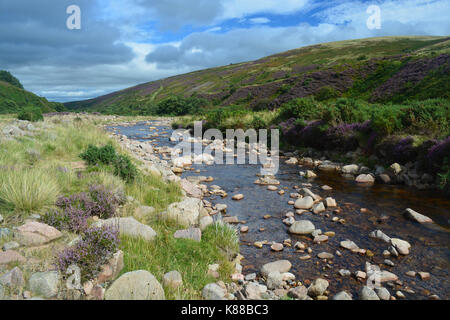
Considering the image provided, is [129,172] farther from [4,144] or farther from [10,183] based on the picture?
[4,144]

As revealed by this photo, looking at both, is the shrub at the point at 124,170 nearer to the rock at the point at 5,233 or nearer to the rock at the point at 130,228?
the rock at the point at 130,228

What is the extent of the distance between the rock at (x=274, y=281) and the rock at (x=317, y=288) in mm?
521

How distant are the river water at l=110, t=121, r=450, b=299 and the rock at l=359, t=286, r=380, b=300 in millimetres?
131

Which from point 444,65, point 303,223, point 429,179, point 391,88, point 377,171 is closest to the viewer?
point 303,223

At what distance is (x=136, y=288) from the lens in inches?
141

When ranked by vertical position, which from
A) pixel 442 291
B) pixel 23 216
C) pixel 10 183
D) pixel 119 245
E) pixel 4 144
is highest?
pixel 4 144

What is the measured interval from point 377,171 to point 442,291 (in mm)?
8479

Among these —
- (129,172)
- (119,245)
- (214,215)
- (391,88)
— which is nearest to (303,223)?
(214,215)

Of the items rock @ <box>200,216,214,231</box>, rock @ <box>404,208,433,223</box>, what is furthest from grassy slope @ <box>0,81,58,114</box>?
rock @ <box>404,208,433,223</box>

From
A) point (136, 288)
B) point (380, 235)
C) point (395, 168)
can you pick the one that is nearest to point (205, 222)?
point (136, 288)

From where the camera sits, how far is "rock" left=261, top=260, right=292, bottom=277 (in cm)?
536

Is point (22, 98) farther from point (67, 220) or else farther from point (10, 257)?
point (10, 257)

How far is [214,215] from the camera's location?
27.0ft

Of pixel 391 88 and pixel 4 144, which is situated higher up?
pixel 391 88
